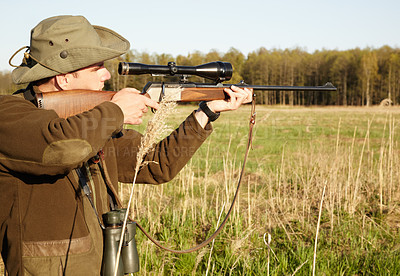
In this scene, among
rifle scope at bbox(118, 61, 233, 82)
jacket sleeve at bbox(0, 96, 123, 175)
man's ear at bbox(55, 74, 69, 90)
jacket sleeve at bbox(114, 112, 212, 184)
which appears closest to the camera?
jacket sleeve at bbox(0, 96, 123, 175)

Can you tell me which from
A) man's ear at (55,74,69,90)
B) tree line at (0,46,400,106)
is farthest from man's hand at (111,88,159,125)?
tree line at (0,46,400,106)

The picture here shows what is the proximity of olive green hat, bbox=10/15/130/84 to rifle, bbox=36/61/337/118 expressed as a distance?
0.51 feet

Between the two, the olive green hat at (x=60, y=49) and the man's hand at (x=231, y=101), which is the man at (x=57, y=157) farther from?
the man's hand at (x=231, y=101)

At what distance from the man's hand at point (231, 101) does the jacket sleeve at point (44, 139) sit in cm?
124

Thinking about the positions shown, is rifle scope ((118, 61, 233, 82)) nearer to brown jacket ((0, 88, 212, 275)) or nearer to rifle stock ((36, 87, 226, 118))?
rifle stock ((36, 87, 226, 118))

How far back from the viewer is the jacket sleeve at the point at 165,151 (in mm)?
2998

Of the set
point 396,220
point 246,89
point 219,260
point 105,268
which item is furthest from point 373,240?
point 105,268

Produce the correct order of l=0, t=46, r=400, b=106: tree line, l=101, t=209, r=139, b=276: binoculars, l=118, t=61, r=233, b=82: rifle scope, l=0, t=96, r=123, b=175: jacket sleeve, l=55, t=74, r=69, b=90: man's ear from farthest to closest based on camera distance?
l=0, t=46, r=400, b=106: tree line < l=118, t=61, r=233, b=82: rifle scope < l=55, t=74, r=69, b=90: man's ear < l=101, t=209, r=139, b=276: binoculars < l=0, t=96, r=123, b=175: jacket sleeve

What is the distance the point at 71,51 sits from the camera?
229 centimetres

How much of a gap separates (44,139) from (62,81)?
700mm

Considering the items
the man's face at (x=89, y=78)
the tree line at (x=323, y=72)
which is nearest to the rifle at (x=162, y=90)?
the man's face at (x=89, y=78)

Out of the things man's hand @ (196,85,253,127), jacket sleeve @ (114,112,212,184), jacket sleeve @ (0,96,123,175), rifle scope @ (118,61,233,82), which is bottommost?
jacket sleeve @ (114,112,212,184)

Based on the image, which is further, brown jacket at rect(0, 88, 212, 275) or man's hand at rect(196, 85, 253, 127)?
man's hand at rect(196, 85, 253, 127)

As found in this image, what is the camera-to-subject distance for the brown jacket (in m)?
1.92
